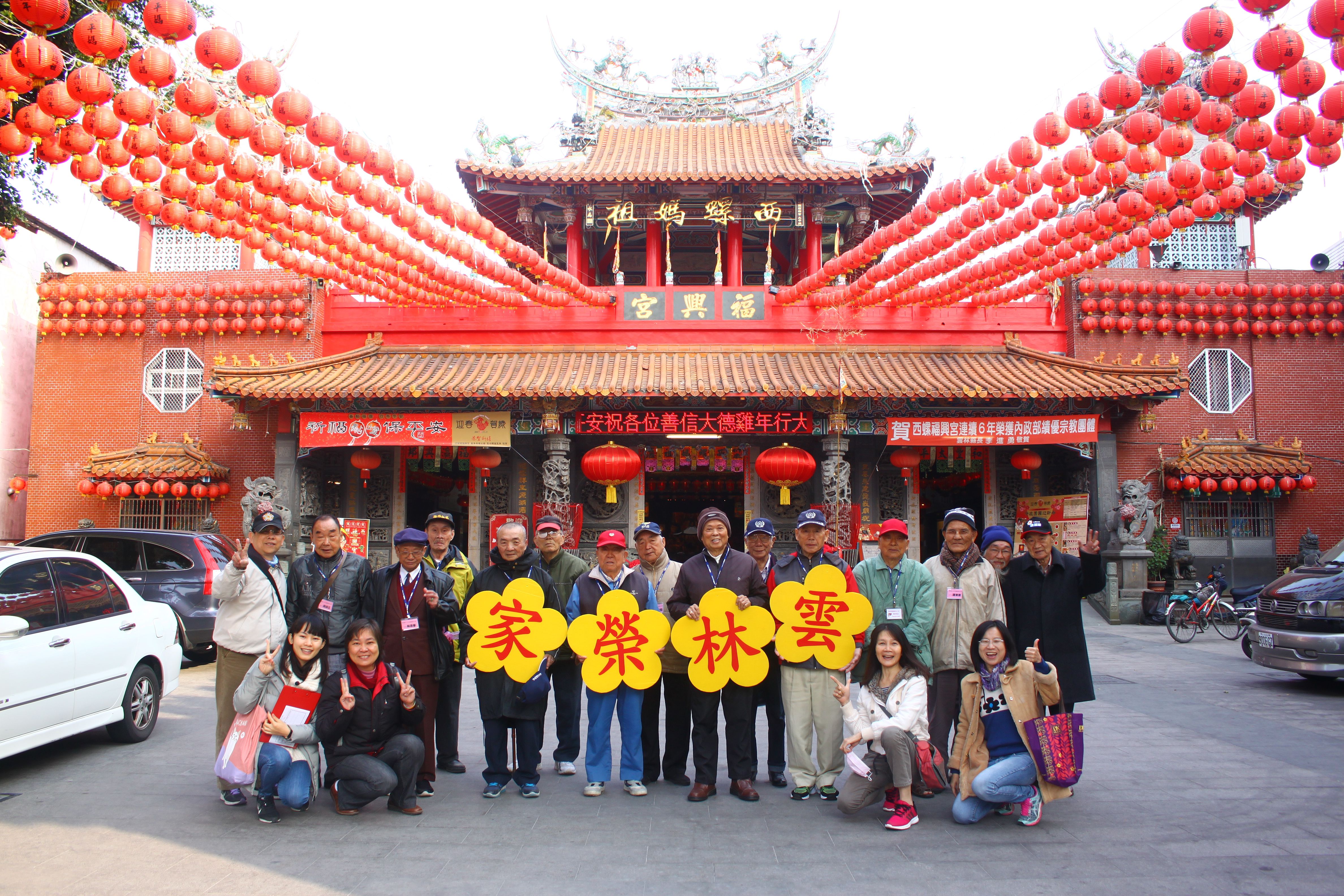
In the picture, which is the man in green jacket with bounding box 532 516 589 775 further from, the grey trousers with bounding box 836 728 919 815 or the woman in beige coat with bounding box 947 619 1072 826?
the woman in beige coat with bounding box 947 619 1072 826

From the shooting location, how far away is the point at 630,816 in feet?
14.2

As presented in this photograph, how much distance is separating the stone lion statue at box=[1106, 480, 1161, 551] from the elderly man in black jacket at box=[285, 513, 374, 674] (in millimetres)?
11103

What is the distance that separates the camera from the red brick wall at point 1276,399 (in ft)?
44.2

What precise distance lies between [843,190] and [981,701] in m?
11.6

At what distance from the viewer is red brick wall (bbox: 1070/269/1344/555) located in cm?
1348

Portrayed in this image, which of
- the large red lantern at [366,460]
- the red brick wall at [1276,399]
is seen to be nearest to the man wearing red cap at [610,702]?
the large red lantern at [366,460]

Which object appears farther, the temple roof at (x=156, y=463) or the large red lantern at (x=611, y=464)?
the temple roof at (x=156, y=463)

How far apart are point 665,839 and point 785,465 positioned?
813 centimetres

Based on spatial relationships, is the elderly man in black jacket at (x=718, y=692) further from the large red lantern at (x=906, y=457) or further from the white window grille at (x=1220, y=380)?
the white window grille at (x=1220, y=380)

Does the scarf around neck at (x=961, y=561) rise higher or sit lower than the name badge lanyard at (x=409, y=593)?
higher

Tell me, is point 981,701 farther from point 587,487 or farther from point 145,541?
point 587,487

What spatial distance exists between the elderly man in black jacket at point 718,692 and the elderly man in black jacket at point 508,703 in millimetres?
757

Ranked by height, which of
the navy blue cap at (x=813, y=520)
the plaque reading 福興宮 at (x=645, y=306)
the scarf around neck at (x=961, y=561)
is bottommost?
the scarf around neck at (x=961, y=561)

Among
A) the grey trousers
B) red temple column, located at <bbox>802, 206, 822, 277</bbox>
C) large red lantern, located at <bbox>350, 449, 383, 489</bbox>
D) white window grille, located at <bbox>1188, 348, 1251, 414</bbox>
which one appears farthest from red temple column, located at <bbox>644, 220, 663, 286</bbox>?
the grey trousers
